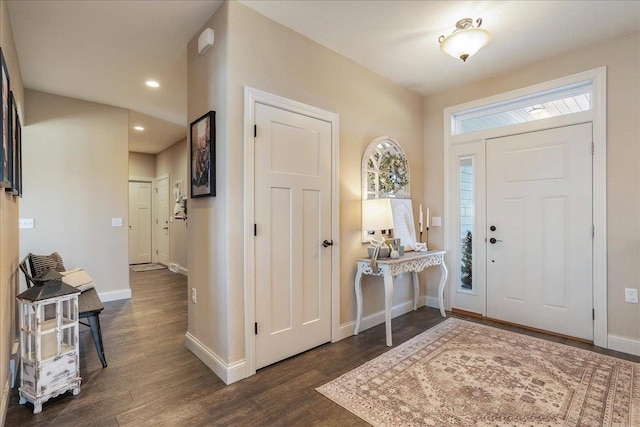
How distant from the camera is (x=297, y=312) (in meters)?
2.63

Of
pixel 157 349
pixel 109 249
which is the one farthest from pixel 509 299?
pixel 109 249

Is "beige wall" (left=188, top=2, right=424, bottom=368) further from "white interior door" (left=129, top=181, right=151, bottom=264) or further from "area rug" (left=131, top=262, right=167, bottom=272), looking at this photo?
"white interior door" (left=129, top=181, right=151, bottom=264)

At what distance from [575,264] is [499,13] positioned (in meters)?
2.42

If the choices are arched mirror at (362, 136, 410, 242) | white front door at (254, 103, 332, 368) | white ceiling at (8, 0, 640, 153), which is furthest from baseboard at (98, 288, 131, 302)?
arched mirror at (362, 136, 410, 242)

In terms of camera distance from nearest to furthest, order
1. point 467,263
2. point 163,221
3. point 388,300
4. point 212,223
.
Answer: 1. point 212,223
2. point 388,300
3. point 467,263
4. point 163,221

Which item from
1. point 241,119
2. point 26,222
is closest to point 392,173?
point 241,119

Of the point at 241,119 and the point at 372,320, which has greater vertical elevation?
the point at 241,119

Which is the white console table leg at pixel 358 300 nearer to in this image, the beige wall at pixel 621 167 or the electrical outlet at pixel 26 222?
the beige wall at pixel 621 167

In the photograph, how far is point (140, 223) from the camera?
748cm

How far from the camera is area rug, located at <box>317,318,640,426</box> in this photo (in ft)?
5.90

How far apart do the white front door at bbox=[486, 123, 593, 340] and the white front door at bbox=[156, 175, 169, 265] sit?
6425 mm

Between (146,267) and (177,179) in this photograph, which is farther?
(146,267)

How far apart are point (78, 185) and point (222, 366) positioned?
139 inches

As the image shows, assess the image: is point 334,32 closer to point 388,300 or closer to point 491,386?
point 388,300
